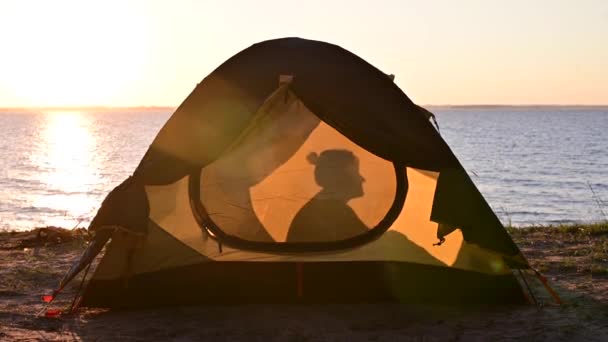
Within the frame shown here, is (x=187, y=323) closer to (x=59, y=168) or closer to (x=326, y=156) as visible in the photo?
(x=326, y=156)

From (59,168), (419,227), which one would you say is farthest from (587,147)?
(419,227)

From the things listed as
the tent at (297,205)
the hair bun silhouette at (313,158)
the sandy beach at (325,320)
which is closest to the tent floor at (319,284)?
the tent at (297,205)

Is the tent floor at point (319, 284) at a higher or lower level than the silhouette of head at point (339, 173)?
lower

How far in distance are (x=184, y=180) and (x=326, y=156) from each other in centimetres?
129

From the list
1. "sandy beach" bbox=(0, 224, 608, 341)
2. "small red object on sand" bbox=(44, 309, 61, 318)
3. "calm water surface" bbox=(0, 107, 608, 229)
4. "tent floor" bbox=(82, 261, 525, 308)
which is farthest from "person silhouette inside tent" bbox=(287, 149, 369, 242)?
"calm water surface" bbox=(0, 107, 608, 229)

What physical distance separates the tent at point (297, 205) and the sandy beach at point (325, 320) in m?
0.25

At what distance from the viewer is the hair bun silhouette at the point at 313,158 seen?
7348mm

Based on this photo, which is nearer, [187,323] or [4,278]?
[187,323]

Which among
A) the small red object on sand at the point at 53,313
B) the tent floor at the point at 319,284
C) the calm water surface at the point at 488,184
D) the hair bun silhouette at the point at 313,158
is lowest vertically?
the calm water surface at the point at 488,184

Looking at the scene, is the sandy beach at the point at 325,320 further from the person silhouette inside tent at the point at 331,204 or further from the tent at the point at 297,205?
the person silhouette inside tent at the point at 331,204

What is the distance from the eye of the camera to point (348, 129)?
6.45 m

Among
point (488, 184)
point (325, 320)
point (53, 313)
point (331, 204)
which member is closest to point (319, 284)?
point (325, 320)

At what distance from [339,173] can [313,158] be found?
0.28 metres

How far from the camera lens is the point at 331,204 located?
7289 millimetres
